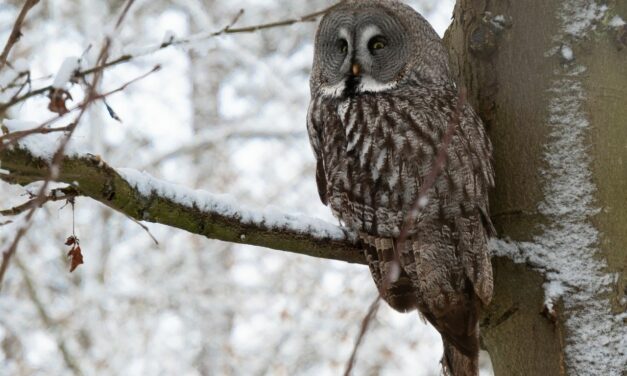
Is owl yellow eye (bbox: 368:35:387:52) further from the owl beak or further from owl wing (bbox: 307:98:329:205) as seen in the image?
owl wing (bbox: 307:98:329:205)

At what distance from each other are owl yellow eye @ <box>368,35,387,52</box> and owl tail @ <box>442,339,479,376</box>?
1.35 meters

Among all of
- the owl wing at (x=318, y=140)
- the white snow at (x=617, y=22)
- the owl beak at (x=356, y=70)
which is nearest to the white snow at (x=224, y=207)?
the owl wing at (x=318, y=140)

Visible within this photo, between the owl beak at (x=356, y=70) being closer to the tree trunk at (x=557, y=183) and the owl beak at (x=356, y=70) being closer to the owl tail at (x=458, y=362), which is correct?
the tree trunk at (x=557, y=183)

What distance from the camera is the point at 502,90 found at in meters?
2.73

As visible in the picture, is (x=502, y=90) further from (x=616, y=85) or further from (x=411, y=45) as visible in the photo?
(x=411, y=45)

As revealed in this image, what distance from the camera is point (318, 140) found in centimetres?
315

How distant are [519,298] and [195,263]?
796 cm

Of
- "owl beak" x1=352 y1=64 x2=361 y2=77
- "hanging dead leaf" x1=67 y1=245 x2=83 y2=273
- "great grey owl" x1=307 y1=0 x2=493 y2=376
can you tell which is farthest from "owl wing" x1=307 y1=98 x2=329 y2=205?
"hanging dead leaf" x1=67 y1=245 x2=83 y2=273

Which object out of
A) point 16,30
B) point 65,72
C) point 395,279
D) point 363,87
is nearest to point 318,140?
point 363,87

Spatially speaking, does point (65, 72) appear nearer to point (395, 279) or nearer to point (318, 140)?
point (395, 279)

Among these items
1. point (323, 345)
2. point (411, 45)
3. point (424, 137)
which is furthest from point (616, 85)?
point (323, 345)

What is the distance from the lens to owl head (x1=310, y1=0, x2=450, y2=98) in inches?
126

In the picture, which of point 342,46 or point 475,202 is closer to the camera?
point 475,202

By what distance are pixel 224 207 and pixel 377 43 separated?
1.39 m
